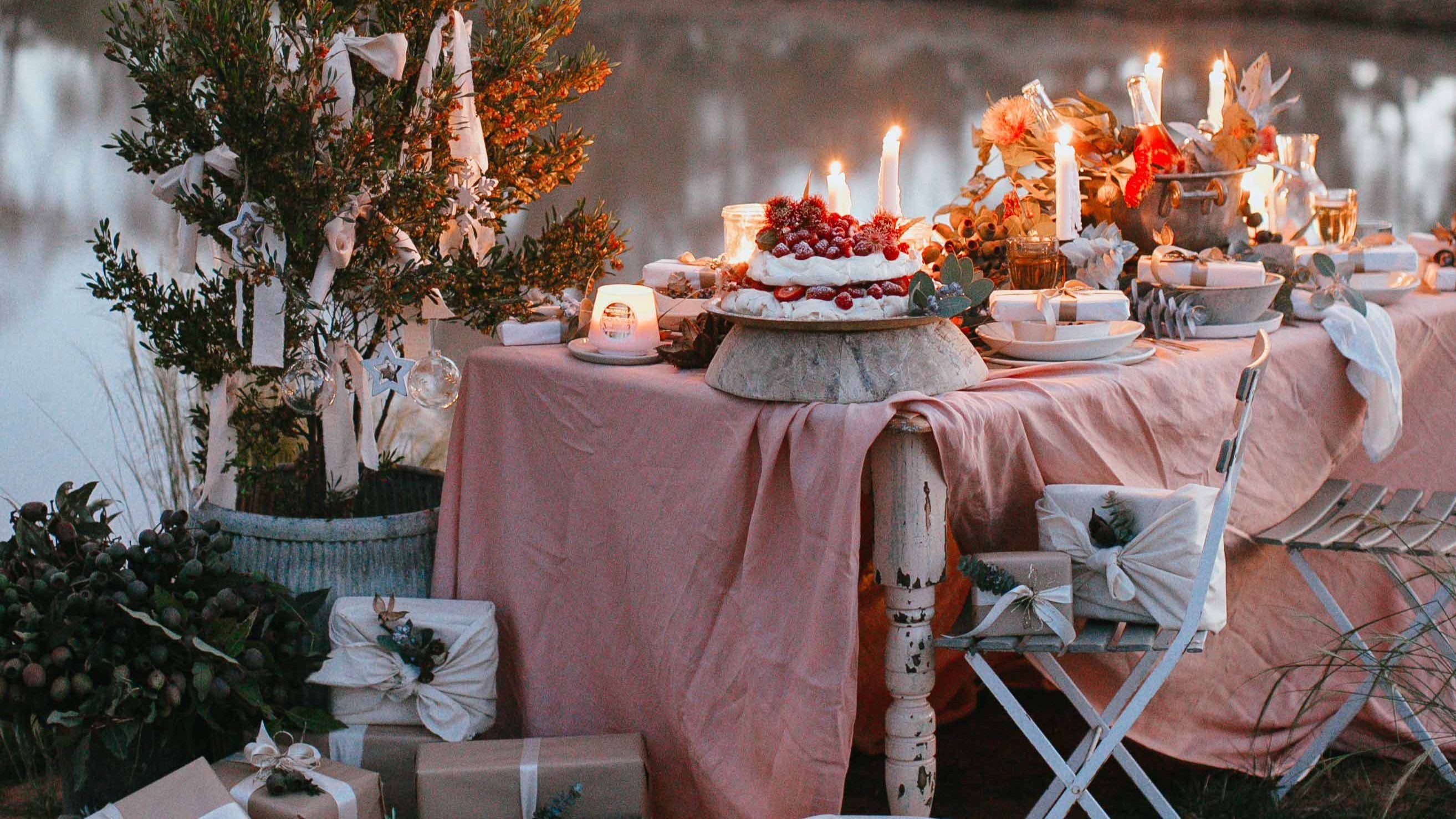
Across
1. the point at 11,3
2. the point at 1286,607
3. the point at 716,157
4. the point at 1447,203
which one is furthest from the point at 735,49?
the point at 1447,203

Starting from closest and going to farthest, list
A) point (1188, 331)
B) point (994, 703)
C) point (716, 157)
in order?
point (1188, 331)
point (994, 703)
point (716, 157)

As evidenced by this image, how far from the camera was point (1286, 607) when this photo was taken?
2.78 metres

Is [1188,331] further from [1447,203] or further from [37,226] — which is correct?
[1447,203]

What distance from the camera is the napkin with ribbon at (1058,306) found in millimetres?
2391

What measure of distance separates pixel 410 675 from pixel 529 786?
1.16 feet

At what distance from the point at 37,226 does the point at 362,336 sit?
1.07 m

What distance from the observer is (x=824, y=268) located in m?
2.09

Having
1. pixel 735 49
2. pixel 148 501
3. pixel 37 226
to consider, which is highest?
pixel 735 49

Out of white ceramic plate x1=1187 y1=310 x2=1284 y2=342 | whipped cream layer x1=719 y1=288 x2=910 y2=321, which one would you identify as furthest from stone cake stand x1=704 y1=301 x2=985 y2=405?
white ceramic plate x1=1187 y1=310 x2=1284 y2=342

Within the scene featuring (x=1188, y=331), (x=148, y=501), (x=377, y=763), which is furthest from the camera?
(x=148, y=501)

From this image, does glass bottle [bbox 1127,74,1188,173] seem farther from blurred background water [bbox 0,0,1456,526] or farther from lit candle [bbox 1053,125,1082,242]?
blurred background water [bbox 0,0,1456,526]

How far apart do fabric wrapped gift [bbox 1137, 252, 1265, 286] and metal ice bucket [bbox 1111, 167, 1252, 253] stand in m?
0.17

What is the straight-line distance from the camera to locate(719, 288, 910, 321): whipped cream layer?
81.6 inches

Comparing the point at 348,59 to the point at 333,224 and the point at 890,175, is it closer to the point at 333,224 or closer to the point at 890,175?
the point at 333,224
